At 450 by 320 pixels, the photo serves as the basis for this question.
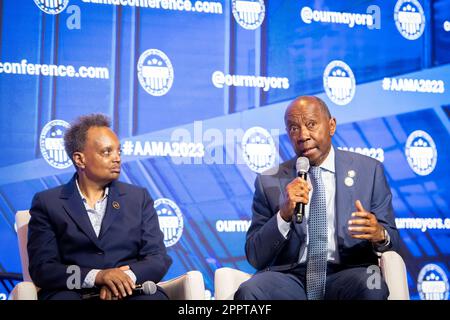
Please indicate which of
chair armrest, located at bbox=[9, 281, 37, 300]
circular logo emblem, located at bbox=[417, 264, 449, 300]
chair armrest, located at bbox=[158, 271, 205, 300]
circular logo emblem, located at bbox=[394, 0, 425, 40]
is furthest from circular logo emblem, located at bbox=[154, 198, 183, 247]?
circular logo emblem, located at bbox=[394, 0, 425, 40]

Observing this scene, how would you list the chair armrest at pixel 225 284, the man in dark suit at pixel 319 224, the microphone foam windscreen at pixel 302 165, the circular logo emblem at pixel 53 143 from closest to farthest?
the man in dark suit at pixel 319 224 → the microphone foam windscreen at pixel 302 165 → the chair armrest at pixel 225 284 → the circular logo emblem at pixel 53 143

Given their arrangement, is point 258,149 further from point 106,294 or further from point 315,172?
point 106,294

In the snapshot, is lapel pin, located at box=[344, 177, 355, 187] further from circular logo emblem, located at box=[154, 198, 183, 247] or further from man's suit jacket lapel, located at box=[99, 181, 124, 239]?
circular logo emblem, located at box=[154, 198, 183, 247]

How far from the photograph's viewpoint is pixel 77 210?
362 centimetres

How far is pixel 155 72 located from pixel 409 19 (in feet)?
6.72

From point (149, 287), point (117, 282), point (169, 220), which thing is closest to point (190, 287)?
point (149, 287)

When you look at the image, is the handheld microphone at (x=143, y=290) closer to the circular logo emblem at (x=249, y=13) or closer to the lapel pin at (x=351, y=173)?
the lapel pin at (x=351, y=173)

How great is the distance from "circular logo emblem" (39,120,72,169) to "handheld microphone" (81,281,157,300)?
4.71 feet

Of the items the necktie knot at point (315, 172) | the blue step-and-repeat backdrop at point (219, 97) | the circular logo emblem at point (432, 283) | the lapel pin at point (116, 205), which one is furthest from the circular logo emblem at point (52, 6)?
the circular logo emblem at point (432, 283)

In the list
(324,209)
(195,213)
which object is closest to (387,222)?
(324,209)

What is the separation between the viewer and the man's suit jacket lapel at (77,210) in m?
3.56

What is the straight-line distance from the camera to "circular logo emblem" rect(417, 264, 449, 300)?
209 inches
